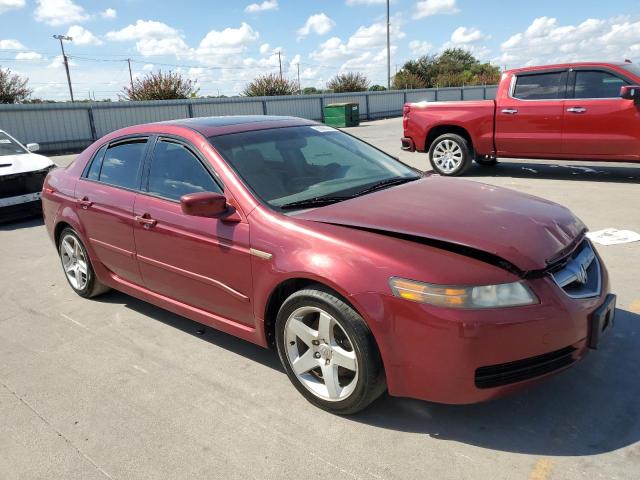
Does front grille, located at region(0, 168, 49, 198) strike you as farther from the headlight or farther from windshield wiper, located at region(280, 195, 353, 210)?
the headlight

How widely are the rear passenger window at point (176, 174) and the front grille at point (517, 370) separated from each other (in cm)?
186

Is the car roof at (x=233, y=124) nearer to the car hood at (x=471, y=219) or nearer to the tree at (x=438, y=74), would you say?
the car hood at (x=471, y=219)

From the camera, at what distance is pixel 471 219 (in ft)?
9.37

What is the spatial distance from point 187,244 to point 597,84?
758cm

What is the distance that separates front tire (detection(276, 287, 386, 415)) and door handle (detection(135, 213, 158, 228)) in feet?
4.13

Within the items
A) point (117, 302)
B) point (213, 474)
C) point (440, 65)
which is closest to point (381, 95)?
point (440, 65)

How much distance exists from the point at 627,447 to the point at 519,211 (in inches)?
50.9

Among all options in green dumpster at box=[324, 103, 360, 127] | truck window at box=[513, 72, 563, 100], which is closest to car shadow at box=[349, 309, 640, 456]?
truck window at box=[513, 72, 563, 100]

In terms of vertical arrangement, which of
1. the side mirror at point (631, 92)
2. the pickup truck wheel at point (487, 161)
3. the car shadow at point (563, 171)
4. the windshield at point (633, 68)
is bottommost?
the car shadow at point (563, 171)

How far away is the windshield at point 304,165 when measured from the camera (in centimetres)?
329

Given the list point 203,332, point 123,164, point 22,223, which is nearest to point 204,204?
point 203,332

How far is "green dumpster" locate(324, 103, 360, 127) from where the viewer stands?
84.7 ft

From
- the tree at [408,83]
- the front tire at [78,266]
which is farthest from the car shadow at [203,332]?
the tree at [408,83]

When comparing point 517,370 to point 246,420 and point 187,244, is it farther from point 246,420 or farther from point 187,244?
point 187,244
